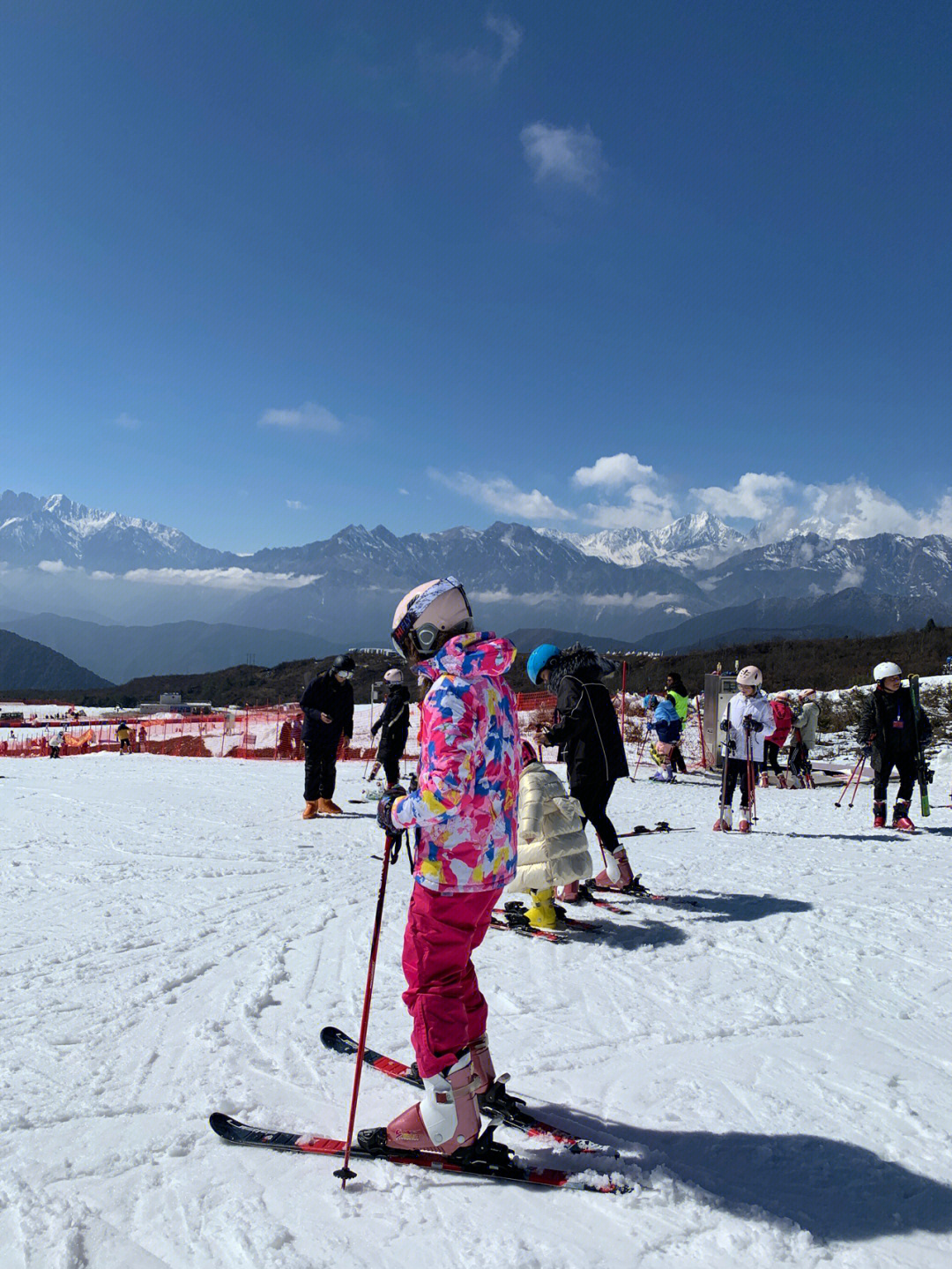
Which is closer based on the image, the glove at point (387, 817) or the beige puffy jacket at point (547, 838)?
the glove at point (387, 817)

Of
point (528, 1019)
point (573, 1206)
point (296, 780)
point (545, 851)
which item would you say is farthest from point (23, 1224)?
point (296, 780)

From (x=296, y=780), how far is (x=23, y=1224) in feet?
41.2

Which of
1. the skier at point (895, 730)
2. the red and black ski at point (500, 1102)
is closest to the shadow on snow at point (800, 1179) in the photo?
the red and black ski at point (500, 1102)

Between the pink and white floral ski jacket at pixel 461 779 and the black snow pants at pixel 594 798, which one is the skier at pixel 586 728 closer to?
the black snow pants at pixel 594 798

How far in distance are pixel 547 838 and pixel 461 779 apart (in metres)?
2.53

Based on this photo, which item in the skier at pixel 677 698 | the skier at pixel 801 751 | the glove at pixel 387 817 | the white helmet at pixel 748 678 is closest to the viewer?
the glove at pixel 387 817

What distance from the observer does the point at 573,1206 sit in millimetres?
2324

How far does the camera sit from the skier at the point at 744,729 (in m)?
8.57

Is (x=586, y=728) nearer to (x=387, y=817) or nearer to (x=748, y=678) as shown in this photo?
(x=387, y=817)

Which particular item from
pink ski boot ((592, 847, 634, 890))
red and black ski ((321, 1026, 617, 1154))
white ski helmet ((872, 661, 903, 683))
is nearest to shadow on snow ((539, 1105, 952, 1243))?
red and black ski ((321, 1026, 617, 1154))

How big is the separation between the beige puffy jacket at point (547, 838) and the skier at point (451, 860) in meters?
2.17

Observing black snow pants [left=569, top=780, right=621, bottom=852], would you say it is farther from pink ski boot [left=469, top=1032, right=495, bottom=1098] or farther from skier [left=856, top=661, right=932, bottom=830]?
skier [left=856, top=661, right=932, bottom=830]

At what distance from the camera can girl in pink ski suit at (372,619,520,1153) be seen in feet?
7.98

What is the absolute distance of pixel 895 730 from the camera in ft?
29.7
